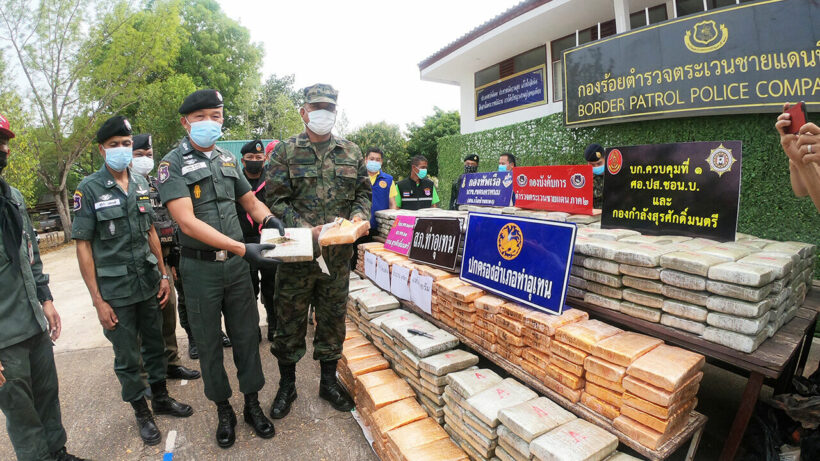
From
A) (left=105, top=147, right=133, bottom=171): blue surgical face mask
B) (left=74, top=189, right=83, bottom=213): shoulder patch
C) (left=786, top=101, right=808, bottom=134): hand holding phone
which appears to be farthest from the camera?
(left=105, top=147, right=133, bottom=171): blue surgical face mask

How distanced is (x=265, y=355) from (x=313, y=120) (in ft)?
8.47

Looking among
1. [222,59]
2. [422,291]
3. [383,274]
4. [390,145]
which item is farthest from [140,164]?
[222,59]

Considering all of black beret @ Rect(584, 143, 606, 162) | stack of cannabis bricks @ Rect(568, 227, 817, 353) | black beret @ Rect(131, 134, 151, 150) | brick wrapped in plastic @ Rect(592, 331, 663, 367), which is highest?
black beret @ Rect(131, 134, 151, 150)

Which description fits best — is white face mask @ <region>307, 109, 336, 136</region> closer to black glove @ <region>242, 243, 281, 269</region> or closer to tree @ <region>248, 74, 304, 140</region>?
black glove @ <region>242, 243, 281, 269</region>

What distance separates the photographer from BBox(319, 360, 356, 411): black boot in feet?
10.1

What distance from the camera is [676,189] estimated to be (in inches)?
99.2

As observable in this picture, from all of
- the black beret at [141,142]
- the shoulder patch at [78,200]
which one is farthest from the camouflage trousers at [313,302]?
the black beret at [141,142]

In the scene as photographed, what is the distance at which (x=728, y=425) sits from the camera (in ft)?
8.71

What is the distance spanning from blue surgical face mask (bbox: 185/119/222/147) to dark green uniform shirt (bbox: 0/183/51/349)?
3.39 feet

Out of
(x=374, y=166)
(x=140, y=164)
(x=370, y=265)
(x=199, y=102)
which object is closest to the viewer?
(x=199, y=102)

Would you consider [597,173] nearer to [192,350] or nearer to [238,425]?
[238,425]

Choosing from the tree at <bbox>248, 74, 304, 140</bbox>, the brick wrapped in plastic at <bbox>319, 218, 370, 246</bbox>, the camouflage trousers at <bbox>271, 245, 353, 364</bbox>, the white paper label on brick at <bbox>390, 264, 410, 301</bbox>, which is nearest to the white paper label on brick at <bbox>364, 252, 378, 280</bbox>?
the white paper label on brick at <bbox>390, 264, 410, 301</bbox>

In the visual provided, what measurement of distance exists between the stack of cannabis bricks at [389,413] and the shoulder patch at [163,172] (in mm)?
1889

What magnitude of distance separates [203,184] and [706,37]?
593 cm
